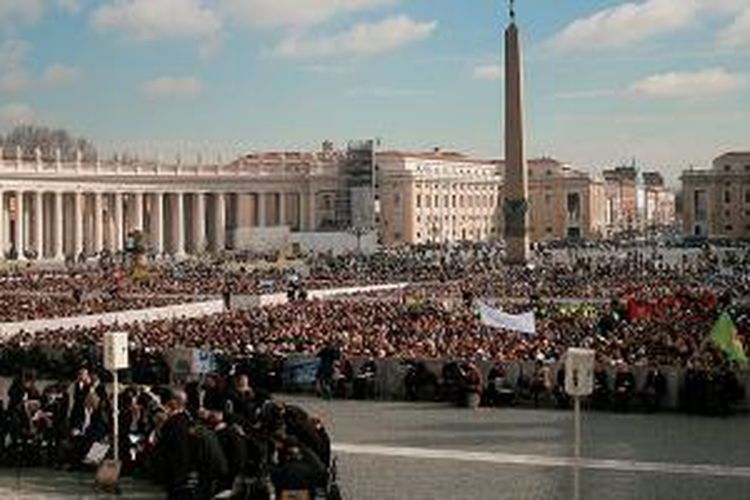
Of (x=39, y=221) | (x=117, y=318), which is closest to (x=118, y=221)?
(x=39, y=221)

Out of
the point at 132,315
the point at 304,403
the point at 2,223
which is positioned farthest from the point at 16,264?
the point at 304,403

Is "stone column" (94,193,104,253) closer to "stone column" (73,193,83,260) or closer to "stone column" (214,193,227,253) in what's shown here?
"stone column" (73,193,83,260)

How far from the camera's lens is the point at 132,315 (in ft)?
121

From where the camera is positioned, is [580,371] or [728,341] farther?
[728,341]

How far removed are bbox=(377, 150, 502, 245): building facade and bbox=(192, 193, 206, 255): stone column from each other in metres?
27.2

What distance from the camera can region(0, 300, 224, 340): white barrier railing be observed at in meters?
33.3

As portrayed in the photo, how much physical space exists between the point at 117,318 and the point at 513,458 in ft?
68.0

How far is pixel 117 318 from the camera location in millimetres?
35688

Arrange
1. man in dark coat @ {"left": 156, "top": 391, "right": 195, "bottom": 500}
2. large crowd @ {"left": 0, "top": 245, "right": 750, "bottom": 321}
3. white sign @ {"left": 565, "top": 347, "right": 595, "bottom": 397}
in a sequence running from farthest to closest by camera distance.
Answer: large crowd @ {"left": 0, "top": 245, "right": 750, "bottom": 321} < man in dark coat @ {"left": 156, "top": 391, "right": 195, "bottom": 500} < white sign @ {"left": 565, "top": 347, "right": 595, "bottom": 397}

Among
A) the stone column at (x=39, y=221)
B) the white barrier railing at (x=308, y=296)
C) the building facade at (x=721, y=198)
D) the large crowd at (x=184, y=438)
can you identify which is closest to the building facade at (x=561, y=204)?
the building facade at (x=721, y=198)

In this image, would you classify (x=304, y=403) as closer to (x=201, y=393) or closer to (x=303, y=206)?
(x=201, y=393)

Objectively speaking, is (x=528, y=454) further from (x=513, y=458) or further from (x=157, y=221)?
(x=157, y=221)

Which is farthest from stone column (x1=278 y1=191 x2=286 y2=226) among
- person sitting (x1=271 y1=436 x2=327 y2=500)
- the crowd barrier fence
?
person sitting (x1=271 y1=436 x2=327 y2=500)

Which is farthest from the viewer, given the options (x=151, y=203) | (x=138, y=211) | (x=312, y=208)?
(x=312, y=208)
